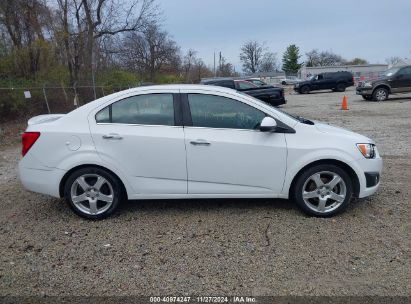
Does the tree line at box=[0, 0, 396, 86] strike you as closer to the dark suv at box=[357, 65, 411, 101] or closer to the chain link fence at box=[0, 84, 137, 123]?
the chain link fence at box=[0, 84, 137, 123]

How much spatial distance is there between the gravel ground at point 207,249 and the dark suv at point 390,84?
53.3 ft

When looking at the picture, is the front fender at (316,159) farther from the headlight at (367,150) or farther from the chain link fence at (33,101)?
the chain link fence at (33,101)

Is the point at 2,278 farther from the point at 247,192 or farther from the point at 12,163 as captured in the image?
the point at 12,163

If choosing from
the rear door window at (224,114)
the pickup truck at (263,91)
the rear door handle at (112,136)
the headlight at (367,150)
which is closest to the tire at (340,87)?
the pickup truck at (263,91)

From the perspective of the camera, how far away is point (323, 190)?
436 centimetres

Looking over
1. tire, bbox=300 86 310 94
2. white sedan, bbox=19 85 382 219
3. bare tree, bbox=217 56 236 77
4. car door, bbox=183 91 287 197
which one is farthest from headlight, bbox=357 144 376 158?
bare tree, bbox=217 56 236 77

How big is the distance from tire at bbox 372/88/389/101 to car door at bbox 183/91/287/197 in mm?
17857

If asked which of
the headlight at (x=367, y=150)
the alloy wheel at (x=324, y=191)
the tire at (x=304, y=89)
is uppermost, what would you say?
the headlight at (x=367, y=150)

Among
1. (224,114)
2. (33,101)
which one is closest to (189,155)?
(224,114)

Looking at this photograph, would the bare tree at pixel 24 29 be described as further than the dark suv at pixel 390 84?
No

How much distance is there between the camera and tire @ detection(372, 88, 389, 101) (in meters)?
19.7

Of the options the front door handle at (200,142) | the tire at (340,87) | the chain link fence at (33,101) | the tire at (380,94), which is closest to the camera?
the front door handle at (200,142)

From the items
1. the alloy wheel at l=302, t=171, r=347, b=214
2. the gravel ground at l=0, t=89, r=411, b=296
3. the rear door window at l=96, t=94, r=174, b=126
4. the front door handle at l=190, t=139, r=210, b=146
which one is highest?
the rear door window at l=96, t=94, r=174, b=126

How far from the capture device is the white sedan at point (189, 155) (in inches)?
170
